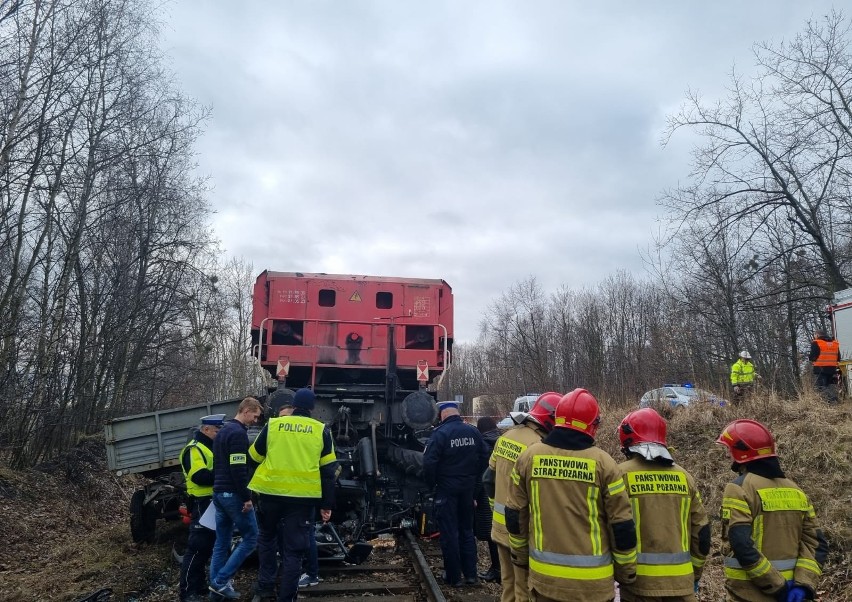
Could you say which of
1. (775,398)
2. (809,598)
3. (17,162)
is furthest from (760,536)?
(17,162)

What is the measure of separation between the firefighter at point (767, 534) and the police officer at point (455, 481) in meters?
3.60

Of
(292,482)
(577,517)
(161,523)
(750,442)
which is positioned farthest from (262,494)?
(161,523)

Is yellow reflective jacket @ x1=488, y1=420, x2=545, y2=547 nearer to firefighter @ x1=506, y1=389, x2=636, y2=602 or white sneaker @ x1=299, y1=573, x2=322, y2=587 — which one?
firefighter @ x1=506, y1=389, x2=636, y2=602

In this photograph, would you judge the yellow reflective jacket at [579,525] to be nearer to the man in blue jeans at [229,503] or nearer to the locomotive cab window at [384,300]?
the man in blue jeans at [229,503]

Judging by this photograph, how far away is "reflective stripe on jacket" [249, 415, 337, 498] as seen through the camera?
5.84m

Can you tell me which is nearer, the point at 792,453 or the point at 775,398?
the point at 792,453

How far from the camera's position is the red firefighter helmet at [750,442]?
389cm

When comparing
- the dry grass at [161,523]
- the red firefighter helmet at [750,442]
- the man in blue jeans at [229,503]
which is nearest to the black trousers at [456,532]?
the man in blue jeans at [229,503]

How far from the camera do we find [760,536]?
378 cm

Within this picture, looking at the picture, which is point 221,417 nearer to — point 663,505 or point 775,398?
point 663,505

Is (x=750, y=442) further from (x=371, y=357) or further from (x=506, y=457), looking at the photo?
(x=371, y=357)

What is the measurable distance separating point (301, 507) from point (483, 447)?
230cm

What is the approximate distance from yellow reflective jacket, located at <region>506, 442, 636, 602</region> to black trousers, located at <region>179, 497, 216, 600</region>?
4086 mm

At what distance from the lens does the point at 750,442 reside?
391 centimetres
